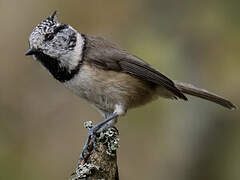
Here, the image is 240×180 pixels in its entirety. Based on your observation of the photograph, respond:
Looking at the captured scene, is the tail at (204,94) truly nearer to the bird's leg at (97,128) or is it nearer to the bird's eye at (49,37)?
the bird's leg at (97,128)

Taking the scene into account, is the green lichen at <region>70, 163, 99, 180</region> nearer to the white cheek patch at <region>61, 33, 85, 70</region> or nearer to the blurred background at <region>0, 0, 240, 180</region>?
the white cheek patch at <region>61, 33, 85, 70</region>

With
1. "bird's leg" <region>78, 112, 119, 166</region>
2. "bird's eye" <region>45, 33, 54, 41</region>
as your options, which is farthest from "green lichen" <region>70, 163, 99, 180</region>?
"bird's eye" <region>45, 33, 54, 41</region>

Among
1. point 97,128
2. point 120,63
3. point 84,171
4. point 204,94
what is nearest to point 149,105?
point 204,94

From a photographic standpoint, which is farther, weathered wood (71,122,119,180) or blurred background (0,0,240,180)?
blurred background (0,0,240,180)

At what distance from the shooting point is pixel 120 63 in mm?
6559

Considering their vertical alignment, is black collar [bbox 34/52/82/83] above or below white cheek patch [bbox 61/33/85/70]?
below

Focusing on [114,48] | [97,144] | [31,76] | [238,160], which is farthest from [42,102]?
[97,144]

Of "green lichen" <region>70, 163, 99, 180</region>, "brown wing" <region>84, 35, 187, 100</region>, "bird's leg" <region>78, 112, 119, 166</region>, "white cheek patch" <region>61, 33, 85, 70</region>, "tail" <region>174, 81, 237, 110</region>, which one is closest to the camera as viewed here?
"green lichen" <region>70, 163, 99, 180</region>

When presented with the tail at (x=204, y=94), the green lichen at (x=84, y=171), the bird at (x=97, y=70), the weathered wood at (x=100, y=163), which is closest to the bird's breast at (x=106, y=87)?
the bird at (x=97, y=70)

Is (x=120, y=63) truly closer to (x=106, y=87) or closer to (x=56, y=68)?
(x=106, y=87)

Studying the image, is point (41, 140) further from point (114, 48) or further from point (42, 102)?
point (114, 48)

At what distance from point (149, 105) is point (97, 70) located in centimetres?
247

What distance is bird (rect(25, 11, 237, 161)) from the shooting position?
617cm

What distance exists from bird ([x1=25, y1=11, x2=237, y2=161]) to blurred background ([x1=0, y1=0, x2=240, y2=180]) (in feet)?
5.58
